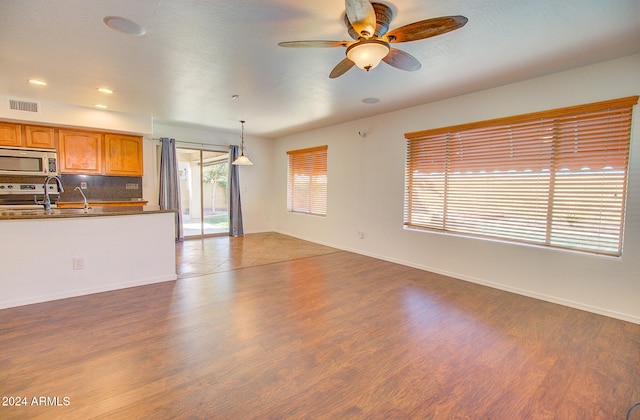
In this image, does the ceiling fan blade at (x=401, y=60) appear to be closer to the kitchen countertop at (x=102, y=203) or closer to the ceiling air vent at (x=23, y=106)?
the kitchen countertop at (x=102, y=203)

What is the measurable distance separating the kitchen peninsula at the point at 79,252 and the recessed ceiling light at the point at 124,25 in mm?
1976

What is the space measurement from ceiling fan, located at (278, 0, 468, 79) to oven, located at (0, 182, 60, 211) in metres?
5.23

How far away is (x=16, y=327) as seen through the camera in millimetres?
2543

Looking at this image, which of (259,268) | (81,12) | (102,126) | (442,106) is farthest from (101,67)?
(442,106)

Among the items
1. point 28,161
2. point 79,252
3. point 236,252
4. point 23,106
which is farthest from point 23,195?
point 236,252

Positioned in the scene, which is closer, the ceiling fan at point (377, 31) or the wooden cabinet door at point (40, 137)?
the ceiling fan at point (377, 31)

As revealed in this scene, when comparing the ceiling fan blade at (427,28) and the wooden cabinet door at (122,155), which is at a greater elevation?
the ceiling fan blade at (427,28)

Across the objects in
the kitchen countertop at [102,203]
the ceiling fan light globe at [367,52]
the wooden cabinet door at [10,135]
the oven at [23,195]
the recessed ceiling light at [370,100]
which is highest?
the recessed ceiling light at [370,100]

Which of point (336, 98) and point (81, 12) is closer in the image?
point (81, 12)

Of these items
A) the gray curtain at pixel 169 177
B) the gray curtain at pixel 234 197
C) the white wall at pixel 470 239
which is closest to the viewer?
the white wall at pixel 470 239

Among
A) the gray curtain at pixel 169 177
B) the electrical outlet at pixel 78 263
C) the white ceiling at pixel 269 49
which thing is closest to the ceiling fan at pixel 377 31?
the white ceiling at pixel 269 49

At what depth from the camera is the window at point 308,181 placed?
6.46 metres

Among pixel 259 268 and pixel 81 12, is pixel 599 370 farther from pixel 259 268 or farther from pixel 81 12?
pixel 81 12

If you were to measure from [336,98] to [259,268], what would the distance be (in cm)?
281
